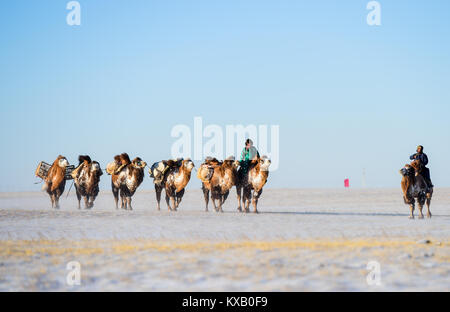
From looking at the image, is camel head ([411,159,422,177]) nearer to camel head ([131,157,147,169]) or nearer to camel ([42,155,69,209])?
camel head ([131,157,147,169])

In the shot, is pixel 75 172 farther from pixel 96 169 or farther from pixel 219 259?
pixel 219 259

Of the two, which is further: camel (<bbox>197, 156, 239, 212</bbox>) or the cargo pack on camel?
the cargo pack on camel

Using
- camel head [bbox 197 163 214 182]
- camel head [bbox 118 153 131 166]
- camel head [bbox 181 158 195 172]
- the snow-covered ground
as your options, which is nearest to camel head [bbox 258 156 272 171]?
camel head [bbox 197 163 214 182]

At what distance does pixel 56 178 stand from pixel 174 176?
6065 millimetres

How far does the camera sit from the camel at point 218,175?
24938mm

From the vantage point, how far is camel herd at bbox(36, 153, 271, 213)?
2472cm

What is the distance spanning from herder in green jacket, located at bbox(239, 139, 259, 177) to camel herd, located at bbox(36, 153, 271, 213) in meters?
0.08

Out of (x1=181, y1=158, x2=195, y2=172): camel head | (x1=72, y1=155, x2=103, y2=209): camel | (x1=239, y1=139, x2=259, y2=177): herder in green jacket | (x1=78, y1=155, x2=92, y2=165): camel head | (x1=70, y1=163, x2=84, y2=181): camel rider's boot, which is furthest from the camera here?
(x1=78, y1=155, x2=92, y2=165): camel head

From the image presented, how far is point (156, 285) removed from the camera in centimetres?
860

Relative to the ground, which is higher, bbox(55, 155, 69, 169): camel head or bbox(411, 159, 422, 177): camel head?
bbox(55, 155, 69, 169): camel head

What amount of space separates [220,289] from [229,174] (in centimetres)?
1663
